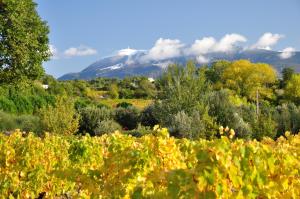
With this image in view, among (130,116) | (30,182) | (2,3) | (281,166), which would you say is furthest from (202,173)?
(130,116)

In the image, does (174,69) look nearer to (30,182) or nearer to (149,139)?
(30,182)

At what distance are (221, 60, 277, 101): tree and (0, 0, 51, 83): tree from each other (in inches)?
1954

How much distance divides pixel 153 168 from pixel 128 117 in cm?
3086

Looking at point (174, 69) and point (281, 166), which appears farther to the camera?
point (174, 69)

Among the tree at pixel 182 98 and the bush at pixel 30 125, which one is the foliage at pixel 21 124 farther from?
the tree at pixel 182 98

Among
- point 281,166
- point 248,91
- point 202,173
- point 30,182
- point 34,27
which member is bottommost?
point 248,91

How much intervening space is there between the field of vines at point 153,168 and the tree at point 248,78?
62.2 metres

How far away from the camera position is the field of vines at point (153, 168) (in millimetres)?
3906

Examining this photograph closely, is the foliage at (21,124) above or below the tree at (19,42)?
below

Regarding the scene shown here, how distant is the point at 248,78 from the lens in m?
74.1

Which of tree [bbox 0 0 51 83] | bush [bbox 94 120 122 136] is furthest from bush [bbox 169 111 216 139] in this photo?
tree [bbox 0 0 51 83]

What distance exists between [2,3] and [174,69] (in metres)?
11.0

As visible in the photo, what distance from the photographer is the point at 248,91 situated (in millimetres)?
72438

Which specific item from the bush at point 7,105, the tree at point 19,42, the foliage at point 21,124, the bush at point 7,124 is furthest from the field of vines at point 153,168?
the bush at point 7,105
